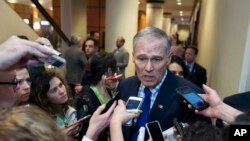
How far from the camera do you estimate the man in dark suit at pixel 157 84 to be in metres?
1.52

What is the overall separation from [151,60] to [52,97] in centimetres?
88

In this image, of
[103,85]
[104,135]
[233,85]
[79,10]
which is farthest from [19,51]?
[79,10]

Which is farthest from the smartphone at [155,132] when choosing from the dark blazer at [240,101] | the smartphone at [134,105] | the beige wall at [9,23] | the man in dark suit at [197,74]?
the beige wall at [9,23]

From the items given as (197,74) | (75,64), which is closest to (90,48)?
(75,64)

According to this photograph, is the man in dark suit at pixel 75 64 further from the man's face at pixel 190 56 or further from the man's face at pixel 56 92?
the man's face at pixel 56 92

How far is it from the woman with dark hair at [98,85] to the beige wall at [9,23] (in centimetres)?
206

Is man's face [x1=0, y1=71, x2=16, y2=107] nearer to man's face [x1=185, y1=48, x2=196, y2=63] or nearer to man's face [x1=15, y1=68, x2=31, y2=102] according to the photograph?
man's face [x1=15, y1=68, x2=31, y2=102]

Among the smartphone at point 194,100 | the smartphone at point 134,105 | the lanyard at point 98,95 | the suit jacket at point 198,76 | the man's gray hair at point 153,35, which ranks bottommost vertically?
the suit jacket at point 198,76

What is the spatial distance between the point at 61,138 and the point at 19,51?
1.55ft

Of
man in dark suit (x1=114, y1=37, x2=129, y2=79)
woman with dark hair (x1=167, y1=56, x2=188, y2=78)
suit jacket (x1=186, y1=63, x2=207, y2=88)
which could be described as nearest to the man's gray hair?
woman with dark hair (x1=167, y1=56, x2=188, y2=78)

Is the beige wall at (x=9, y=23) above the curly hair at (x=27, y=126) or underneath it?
above

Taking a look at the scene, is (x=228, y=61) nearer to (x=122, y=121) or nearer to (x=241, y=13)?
(x=241, y=13)

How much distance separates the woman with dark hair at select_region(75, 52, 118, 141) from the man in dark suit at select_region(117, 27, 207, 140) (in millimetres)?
536

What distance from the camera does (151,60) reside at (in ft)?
5.42
